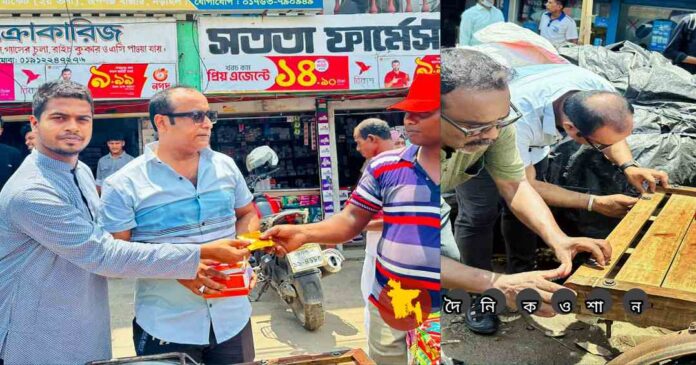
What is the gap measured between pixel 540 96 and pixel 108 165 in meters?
1.11

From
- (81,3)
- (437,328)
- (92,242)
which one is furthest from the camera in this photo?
(437,328)

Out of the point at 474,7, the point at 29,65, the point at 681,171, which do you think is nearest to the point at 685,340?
the point at 681,171

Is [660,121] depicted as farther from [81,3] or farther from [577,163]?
[81,3]

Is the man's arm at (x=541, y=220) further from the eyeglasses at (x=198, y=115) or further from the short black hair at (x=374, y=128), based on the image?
the eyeglasses at (x=198, y=115)

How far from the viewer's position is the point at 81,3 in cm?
152

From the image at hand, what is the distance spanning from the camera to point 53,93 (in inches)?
61.2

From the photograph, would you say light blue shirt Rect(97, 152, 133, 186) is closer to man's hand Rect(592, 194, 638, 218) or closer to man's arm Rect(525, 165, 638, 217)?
man's arm Rect(525, 165, 638, 217)

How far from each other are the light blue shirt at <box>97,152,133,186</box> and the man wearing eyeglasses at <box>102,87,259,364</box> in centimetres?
1

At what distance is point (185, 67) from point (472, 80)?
0.70 metres

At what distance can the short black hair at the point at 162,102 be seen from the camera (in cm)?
158

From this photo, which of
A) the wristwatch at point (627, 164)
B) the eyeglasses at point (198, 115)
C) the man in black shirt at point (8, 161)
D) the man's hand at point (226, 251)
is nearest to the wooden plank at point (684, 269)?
the wristwatch at point (627, 164)

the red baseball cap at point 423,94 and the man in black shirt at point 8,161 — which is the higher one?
the red baseball cap at point 423,94

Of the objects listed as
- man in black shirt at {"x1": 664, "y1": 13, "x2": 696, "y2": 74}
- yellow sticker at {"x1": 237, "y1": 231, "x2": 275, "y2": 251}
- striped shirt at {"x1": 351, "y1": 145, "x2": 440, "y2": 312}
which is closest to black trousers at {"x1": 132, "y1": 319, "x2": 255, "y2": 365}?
yellow sticker at {"x1": 237, "y1": 231, "x2": 275, "y2": 251}

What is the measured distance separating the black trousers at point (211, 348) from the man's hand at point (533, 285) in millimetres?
713
